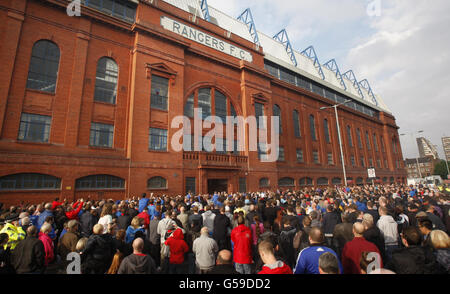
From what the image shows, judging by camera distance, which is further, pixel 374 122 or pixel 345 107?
pixel 374 122

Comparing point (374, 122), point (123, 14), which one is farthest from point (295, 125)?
point (374, 122)

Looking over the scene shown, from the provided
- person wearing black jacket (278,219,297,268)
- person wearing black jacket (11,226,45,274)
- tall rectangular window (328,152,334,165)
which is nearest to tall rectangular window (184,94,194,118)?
person wearing black jacket (278,219,297,268)

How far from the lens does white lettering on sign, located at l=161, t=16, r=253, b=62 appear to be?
21.2 metres

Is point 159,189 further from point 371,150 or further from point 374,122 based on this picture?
point 374,122

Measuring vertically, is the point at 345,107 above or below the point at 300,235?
above

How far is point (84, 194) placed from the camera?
49.3 ft

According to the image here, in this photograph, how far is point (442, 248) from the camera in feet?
11.1

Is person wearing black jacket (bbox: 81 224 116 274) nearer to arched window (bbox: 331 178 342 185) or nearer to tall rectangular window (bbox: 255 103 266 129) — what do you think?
tall rectangular window (bbox: 255 103 266 129)

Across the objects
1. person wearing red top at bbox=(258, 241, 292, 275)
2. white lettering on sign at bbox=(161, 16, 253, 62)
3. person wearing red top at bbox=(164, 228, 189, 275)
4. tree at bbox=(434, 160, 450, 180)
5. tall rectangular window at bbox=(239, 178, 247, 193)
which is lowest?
person wearing red top at bbox=(164, 228, 189, 275)

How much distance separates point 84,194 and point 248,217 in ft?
42.8

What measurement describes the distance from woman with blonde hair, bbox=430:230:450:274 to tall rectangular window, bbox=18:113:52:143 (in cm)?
1913

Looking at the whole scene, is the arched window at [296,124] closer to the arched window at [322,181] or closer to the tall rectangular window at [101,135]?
the arched window at [322,181]

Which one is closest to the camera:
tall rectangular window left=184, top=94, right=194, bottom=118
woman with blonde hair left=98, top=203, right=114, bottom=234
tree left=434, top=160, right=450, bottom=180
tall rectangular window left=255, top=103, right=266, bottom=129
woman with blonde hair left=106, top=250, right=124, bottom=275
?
woman with blonde hair left=106, top=250, right=124, bottom=275

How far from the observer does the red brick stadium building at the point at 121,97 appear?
14.1 meters
